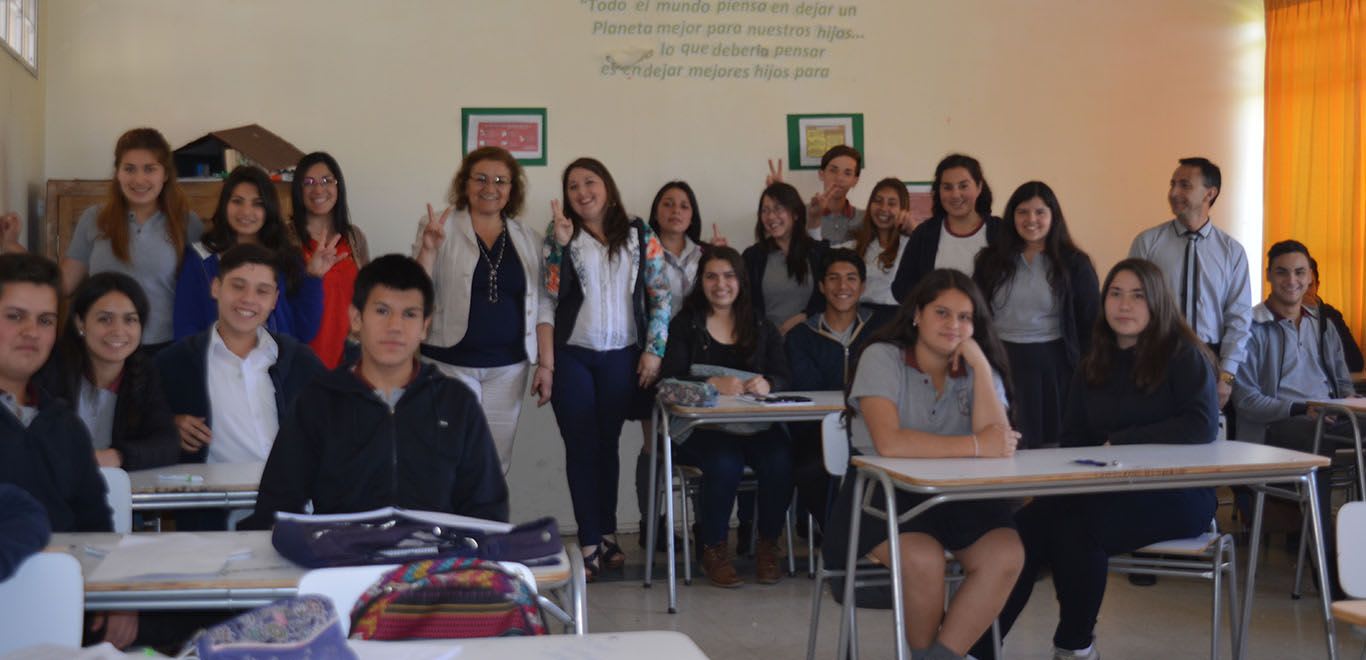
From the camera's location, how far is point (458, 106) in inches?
224

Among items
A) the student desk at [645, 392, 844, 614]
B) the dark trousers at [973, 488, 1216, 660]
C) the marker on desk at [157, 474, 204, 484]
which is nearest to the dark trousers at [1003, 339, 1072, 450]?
the student desk at [645, 392, 844, 614]

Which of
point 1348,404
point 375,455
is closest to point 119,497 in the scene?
point 375,455

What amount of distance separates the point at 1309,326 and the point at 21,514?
495cm

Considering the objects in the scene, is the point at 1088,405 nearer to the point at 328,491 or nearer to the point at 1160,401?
the point at 1160,401

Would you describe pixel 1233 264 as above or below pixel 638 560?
above

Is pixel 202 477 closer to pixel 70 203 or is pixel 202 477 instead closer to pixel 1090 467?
pixel 1090 467

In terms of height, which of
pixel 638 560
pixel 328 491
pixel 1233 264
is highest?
pixel 1233 264

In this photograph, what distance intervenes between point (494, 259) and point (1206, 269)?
9.52 feet

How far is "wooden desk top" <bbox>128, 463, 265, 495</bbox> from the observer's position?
285 cm

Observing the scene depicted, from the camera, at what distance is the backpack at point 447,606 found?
5.31ft

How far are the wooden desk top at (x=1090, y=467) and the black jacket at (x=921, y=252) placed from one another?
4.99ft

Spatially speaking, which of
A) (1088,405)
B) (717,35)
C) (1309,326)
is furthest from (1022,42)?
(1088,405)

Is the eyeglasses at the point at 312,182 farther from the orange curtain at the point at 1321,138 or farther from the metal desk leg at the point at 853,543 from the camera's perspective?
the orange curtain at the point at 1321,138

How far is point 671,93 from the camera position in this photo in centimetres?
592
